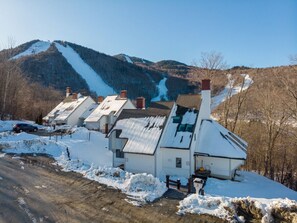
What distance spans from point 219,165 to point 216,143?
188cm

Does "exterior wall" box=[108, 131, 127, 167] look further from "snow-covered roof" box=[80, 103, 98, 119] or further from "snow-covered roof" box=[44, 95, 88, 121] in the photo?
"snow-covered roof" box=[80, 103, 98, 119]

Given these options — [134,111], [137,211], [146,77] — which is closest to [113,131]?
[134,111]

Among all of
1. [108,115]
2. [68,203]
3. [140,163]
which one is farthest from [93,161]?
[108,115]

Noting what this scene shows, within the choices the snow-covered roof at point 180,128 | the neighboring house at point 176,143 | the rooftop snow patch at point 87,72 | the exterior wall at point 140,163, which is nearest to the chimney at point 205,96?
the neighboring house at point 176,143

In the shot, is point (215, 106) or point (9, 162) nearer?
point (9, 162)

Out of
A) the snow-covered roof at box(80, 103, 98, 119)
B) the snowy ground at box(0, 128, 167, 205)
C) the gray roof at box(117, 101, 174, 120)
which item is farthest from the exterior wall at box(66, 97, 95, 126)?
the gray roof at box(117, 101, 174, 120)

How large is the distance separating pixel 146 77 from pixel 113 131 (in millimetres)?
163990

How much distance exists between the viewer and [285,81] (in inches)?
1079

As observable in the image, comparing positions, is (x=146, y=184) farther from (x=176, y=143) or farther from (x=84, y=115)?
(x=84, y=115)

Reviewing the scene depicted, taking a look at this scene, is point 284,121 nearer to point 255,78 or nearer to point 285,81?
point 285,81

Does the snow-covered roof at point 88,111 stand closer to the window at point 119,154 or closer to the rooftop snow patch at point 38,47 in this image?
the window at point 119,154

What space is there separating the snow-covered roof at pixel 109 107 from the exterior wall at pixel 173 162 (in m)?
21.4

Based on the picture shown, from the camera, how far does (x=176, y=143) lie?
2158 cm

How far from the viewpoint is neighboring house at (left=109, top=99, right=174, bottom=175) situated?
21391 mm
